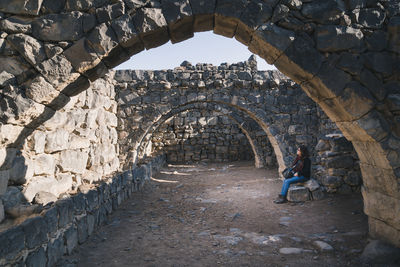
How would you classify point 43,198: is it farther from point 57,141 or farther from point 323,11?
point 323,11

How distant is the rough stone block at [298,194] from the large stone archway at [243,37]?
2.75 meters

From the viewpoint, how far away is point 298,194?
558 centimetres

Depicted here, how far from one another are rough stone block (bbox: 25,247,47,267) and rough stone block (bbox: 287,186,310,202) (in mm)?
4636

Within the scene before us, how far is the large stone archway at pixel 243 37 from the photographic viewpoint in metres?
2.45

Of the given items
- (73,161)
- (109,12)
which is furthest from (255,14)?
(73,161)

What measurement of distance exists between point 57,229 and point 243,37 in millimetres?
2985

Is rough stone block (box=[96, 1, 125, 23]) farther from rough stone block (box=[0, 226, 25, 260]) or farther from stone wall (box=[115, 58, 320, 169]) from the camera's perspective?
stone wall (box=[115, 58, 320, 169])

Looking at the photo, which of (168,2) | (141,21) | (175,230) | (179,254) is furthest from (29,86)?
(175,230)

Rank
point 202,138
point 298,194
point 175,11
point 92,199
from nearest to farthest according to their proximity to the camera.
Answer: point 175,11
point 92,199
point 298,194
point 202,138

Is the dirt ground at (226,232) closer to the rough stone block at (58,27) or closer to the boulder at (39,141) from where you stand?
the boulder at (39,141)

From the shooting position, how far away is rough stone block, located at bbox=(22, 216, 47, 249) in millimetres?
2371

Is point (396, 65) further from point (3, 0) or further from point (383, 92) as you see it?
point (3, 0)

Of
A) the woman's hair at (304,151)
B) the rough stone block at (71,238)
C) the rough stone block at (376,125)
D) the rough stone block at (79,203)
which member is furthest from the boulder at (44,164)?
the woman's hair at (304,151)

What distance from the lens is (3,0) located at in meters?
2.45
